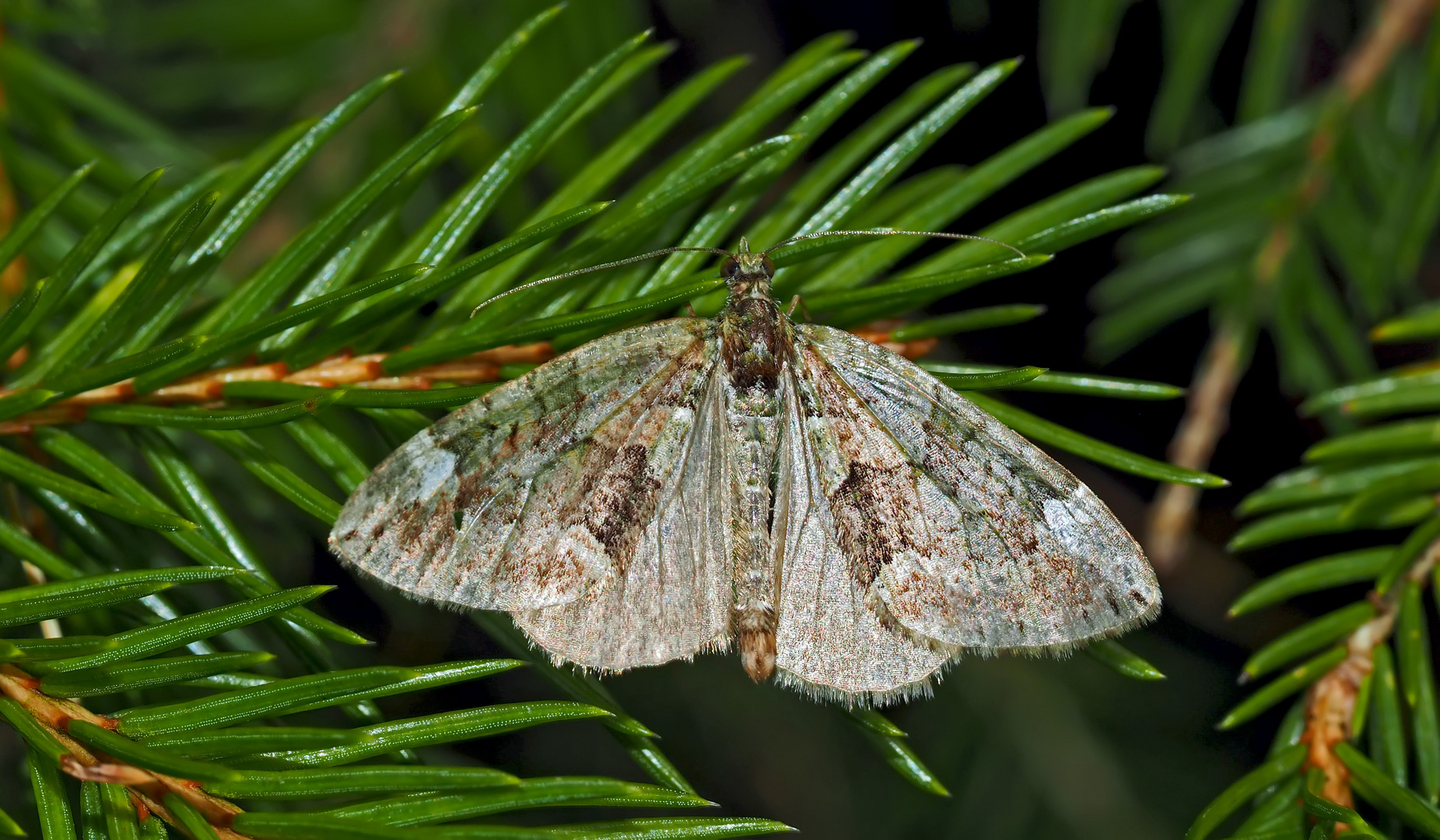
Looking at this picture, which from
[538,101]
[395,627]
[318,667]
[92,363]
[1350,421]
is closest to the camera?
[318,667]

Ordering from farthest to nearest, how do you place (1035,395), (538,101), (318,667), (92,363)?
1. (1035,395)
2. (538,101)
3. (92,363)
4. (318,667)

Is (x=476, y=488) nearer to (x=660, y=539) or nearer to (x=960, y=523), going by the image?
(x=660, y=539)

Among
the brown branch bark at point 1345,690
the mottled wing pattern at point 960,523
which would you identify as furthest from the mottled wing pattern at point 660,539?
the brown branch bark at point 1345,690

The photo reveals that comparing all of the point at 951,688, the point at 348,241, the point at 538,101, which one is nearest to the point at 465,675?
the point at 348,241

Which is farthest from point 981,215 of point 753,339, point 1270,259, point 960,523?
point 960,523

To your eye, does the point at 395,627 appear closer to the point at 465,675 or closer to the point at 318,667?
the point at 318,667
